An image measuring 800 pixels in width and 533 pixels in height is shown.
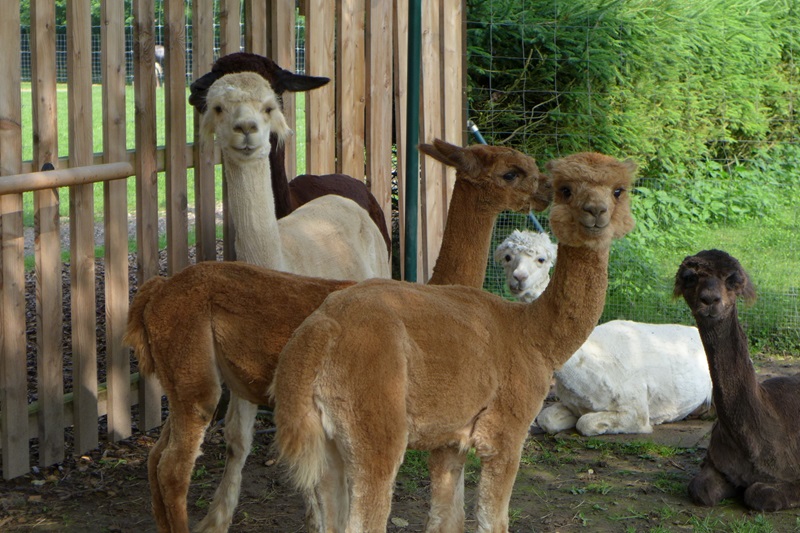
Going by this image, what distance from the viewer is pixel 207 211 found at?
19.2 ft

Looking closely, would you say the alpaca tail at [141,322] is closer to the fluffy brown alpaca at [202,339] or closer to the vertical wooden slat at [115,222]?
the fluffy brown alpaca at [202,339]

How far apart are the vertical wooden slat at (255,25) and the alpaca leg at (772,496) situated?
364cm

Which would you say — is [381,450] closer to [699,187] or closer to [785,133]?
[699,187]

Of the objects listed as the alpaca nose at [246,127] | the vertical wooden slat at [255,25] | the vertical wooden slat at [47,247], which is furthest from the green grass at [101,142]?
the alpaca nose at [246,127]

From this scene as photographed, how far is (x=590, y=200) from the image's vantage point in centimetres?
337

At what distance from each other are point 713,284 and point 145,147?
2.99 metres

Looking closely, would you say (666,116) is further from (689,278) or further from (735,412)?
(735,412)

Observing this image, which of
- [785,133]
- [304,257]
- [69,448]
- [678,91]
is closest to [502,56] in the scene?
[678,91]

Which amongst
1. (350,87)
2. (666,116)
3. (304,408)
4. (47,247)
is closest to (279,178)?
(350,87)

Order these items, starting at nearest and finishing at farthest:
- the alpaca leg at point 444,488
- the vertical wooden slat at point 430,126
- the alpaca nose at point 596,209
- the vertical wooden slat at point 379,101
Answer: the alpaca nose at point 596,209
the alpaca leg at point 444,488
the vertical wooden slat at point 379,101
the vertical wooden slat at point 430,126

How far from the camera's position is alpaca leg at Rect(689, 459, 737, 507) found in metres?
5.00

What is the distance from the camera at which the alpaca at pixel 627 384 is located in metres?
6.14

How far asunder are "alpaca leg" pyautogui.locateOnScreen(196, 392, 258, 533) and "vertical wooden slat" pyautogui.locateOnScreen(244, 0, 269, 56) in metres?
2.36

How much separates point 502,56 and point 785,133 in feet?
13.5
